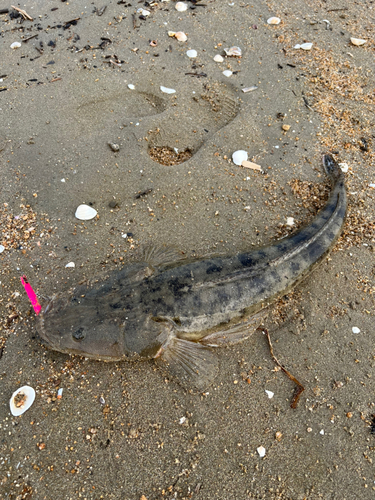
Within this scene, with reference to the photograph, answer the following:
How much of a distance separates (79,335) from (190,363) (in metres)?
1.08

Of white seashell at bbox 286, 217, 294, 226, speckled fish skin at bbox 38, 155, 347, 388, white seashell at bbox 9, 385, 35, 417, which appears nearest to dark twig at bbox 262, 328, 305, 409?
speckled fish skin at bbox 38, 155, 347, 388

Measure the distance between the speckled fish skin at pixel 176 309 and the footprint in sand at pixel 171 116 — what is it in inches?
75.9

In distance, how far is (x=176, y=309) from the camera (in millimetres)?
3172

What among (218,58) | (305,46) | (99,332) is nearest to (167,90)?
(218,58)

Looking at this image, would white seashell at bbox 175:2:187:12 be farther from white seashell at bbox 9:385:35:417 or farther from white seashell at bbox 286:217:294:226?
white seashell at bbox 9:385:35:417

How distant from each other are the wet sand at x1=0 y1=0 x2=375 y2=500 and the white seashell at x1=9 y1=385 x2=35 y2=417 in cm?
6

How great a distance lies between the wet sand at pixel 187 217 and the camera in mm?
2863

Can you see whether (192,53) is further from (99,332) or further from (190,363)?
(190,363)

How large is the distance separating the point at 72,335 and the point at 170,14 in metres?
5.72

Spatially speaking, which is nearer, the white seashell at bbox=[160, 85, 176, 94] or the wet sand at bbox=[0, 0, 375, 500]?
the wet sand at bbox=[0, 0, 375, 500]

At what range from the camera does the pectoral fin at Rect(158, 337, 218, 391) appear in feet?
10.4

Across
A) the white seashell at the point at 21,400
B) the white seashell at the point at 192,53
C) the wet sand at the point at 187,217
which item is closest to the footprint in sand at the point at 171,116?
the wet sand at the point at 187,217

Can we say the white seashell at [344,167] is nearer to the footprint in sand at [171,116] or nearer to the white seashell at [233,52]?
the footprint in sand at [171,116]

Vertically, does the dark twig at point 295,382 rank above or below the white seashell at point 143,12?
below
